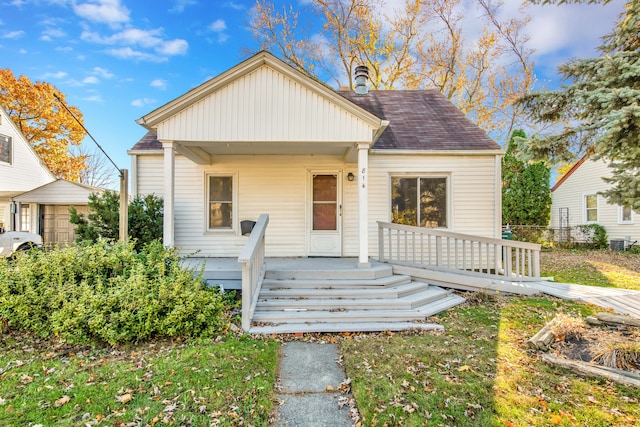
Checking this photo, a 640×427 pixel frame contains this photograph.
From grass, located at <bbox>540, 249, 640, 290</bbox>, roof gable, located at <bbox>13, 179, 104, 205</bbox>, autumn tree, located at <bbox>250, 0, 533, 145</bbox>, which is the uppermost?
autumn tree, located at <bbox>250, 0, 533, 145</bbox>

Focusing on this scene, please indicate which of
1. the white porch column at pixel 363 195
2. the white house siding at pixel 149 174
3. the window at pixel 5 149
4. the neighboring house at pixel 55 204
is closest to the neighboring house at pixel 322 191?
the white house siding at pixel 149 174

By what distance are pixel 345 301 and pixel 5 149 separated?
18597 mm

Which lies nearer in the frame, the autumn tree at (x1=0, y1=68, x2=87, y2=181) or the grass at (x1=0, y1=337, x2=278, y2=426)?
the grass at (x1=0, y1=337, x2=278, y2=426)

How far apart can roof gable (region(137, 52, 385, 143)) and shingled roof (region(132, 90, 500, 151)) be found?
1.56 meters

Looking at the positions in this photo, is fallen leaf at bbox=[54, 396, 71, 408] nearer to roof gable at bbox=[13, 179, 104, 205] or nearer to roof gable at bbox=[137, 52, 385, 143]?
roof gable at bbox=[137, 52, 385, 143]

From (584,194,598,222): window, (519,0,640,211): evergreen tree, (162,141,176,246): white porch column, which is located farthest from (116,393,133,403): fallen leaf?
(584,194,598,222): window

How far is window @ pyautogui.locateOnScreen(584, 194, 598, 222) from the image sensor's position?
15.9 meters

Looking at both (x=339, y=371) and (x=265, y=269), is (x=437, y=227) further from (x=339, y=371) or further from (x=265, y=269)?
(x=339, y=371)

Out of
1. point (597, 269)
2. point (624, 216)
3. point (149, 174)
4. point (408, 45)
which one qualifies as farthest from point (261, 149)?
point (624, 216)

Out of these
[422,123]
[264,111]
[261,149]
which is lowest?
[261,149]

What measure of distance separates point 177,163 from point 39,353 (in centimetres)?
516

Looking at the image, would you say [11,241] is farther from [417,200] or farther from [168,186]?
[417,200]

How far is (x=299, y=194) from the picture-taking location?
807 cm

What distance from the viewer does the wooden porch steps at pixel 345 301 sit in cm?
472
